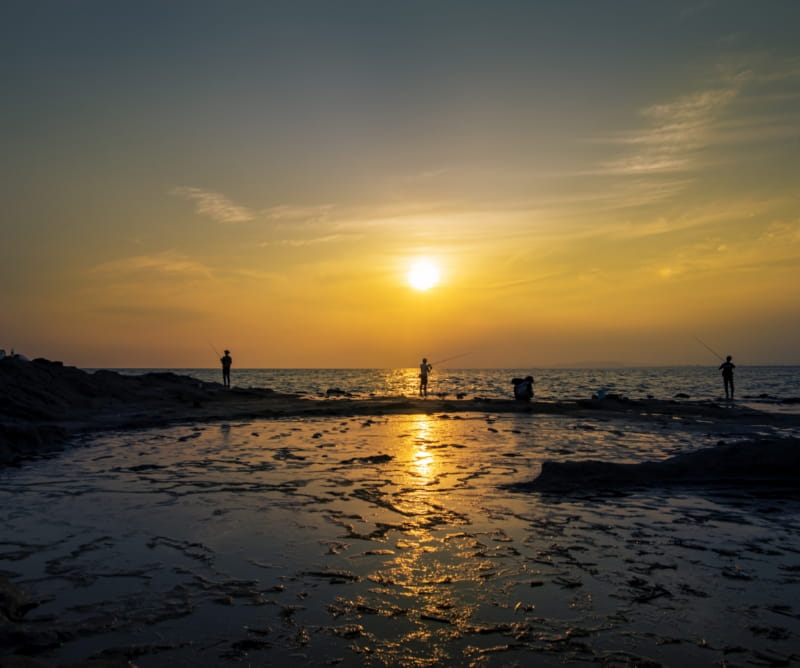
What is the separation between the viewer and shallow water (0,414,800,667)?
4348mm

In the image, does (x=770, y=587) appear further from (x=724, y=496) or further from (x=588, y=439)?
(x=588, y=439)

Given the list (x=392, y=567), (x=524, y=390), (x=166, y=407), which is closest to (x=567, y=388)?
(x=524, y=390)

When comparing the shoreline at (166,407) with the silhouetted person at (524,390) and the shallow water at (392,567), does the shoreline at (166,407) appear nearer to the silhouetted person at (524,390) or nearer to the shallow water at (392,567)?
the silhouetted person at (524,390)

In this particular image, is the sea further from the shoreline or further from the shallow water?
the shallow water

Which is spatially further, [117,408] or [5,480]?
[117,408]

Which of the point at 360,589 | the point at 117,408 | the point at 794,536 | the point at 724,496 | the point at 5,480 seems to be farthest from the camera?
the point at 117,408

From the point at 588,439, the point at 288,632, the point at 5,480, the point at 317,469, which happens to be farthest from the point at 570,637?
the point at 588,439

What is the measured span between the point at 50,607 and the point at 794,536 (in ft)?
27.2

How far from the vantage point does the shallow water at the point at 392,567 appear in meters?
4.35

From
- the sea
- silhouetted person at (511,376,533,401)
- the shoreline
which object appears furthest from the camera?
the sea

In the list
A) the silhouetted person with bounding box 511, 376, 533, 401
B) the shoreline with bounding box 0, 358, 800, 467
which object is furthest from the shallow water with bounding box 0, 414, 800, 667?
the silhouetted person with bounding box 511, 376, 533, 401

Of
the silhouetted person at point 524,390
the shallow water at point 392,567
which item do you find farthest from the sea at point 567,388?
the shallow water at point 392,567

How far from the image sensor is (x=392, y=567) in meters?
6.07

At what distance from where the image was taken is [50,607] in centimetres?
503
